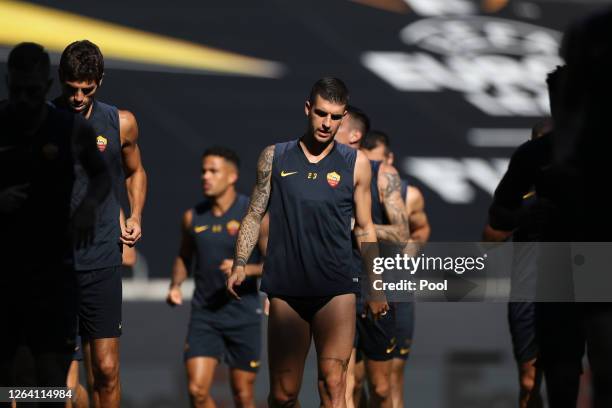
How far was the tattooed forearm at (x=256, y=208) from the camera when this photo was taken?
758 centimetres

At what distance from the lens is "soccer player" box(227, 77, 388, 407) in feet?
24.2

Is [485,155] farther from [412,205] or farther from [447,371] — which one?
[412,205]

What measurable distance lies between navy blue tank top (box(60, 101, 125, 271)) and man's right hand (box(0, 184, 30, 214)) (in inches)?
47.1

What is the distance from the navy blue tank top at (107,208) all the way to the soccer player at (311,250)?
0.74 metres

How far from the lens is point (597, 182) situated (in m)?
5.12

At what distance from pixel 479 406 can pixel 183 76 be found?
197 inches

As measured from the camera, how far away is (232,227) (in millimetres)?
10398

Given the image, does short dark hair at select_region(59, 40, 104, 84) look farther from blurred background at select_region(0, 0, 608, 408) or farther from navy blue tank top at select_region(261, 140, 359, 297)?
blurred background at select_region(0, 0, 608, 408)

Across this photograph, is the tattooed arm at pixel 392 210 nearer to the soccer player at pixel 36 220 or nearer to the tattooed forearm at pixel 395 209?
the tattooed forearm at pixel 395 209

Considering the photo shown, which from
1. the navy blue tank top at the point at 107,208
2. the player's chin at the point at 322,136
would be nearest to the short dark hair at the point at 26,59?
the navy blue tank top at the point at 107,208

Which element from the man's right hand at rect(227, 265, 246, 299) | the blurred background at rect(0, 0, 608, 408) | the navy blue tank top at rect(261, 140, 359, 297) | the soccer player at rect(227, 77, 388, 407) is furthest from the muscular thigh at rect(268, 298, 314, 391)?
the blurred background at rect(0, 0, 608, 408)

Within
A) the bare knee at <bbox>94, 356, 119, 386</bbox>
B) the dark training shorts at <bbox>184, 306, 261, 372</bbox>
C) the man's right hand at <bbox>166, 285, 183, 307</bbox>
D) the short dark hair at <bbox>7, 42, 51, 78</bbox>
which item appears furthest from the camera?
the dark training shorts at <bbox>184, 306, 261, 372</bbox>

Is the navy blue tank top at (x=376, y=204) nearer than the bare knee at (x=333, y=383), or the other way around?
the bare knee at (x=333, y=383)

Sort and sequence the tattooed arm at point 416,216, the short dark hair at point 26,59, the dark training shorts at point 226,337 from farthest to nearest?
the tattooed arm at point 416,216
the dark training shorts at point 226,337
the short dark hair at point 26,59
